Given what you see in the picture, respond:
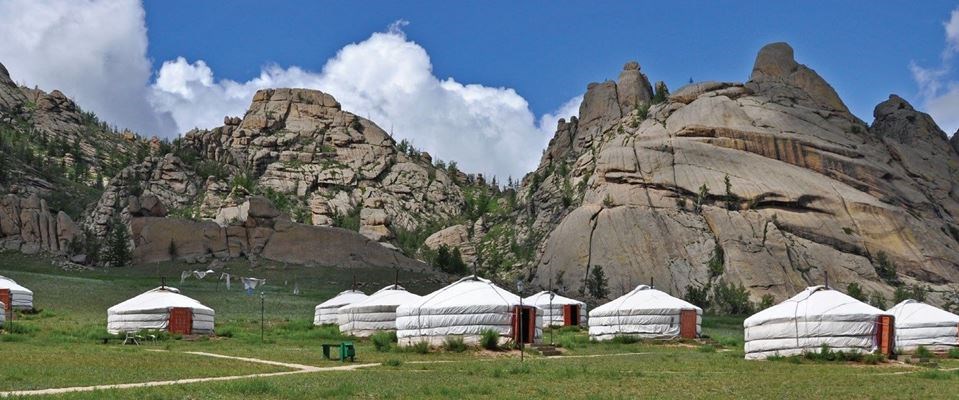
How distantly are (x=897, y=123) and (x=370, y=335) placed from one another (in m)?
84.7

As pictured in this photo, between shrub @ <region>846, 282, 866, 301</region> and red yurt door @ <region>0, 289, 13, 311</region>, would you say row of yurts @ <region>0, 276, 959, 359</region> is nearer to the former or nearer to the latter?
red yurt door @ <region>0, 289, 13, 311</region>

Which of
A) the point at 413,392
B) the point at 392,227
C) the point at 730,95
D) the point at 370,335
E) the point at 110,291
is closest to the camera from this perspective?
the point at 413,392

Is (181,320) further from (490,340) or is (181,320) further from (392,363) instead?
(392,363)

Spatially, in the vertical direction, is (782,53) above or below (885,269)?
above

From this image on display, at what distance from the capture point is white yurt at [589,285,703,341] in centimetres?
4300

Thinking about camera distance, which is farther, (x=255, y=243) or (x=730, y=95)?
(x=730, y=95)

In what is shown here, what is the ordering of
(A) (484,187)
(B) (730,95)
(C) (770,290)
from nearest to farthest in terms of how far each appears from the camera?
1. (C) (770,290)
2. (B) (730,95)
3. (A) (484,187)

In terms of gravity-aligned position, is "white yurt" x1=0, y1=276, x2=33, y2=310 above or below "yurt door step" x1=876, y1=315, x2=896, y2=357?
above

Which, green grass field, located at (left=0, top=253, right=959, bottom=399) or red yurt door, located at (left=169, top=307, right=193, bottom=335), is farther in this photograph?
red yurt door, located at (left=169, top=307, right=193, bottom=335)

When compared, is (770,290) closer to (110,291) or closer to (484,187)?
(110,291)

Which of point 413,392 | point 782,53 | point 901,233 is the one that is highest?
point 782,53

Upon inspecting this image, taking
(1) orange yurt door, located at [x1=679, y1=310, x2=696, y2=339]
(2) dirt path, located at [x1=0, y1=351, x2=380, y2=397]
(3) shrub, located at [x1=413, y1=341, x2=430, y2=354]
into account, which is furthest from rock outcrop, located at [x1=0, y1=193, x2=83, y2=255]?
(2) dirt path, located at [x1=0, y1=351, x2=380, y2=397]

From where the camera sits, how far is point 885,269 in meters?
86.7

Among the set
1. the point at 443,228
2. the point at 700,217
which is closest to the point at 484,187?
the point at 443,228
